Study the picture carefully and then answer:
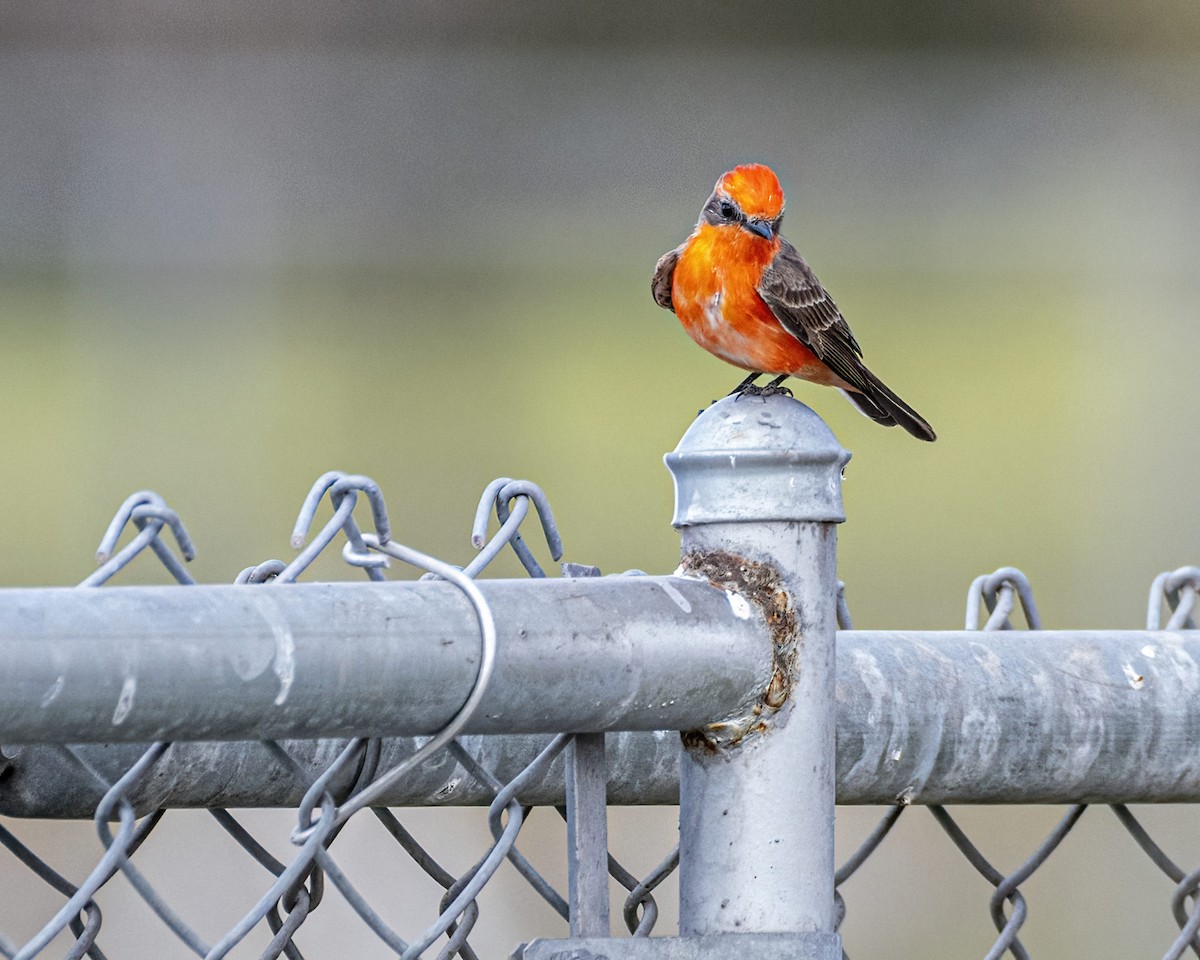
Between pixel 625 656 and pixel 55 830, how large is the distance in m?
3.96

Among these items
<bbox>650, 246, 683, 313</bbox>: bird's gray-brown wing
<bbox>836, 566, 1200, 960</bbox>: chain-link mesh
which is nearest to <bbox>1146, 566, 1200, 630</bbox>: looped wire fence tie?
<bbox>836, 566, 1200, 960</bbox>: chain-link mesh

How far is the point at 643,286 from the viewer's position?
510cm

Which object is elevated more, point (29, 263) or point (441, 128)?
point (441, 128)

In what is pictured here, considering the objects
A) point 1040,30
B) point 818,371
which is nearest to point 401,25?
point 1040,30

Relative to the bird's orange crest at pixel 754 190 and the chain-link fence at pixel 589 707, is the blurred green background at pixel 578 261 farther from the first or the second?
the chain-link fence at pixel 589 707

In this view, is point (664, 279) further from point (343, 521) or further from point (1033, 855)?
point (343, 521)

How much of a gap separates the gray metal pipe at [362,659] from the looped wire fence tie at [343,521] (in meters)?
0.06

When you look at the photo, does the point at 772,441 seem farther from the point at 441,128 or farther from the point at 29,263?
the point at 29,263

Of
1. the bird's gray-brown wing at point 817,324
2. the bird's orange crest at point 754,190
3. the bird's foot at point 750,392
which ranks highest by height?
the bird's orange crest at point 754,190

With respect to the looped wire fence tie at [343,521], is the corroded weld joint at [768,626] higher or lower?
lower

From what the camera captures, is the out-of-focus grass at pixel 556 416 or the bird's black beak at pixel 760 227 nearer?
the bird's black beak at pixel 760 227

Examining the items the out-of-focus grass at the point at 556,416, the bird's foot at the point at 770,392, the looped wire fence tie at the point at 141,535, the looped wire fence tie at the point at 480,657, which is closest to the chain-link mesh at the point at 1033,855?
the bird's foot at the point at 770,392

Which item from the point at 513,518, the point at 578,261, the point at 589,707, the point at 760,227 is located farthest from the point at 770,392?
the point at 578,261

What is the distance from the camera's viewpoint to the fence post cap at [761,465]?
0.93 m
